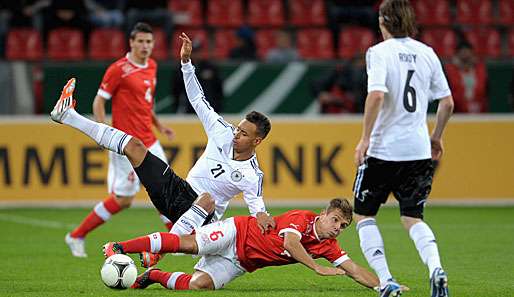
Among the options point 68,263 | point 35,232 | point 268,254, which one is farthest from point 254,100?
point 268,254

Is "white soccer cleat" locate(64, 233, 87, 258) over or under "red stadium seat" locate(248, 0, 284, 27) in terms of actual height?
under

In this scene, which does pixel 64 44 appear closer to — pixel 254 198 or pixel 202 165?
pixel 202 165

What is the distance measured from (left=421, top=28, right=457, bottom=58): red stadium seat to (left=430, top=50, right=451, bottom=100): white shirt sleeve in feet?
42.1

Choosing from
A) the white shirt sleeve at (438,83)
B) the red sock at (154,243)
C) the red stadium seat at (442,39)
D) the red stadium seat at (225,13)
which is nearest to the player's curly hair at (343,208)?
the white shirt sleeve at (438,83)

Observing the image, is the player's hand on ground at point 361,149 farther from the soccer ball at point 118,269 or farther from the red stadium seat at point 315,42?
the red stadium seat at point 315,42

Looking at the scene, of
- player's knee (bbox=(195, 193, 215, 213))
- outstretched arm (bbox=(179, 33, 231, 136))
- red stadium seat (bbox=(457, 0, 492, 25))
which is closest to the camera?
player's knee (bbox=(195, 193, 215, 213))

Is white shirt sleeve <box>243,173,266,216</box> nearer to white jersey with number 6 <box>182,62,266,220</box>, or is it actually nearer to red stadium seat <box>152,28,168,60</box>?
white jersey with number 6 <box>182,62,266,220</box>

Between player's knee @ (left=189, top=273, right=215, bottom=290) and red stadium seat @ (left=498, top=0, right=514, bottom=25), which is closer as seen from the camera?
player's knee @ (left=189, top=273, right=215, bottom=290)

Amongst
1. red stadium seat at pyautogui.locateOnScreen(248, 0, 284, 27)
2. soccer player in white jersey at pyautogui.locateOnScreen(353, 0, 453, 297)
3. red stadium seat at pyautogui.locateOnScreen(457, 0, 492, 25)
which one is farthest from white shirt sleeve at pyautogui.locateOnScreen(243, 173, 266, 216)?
red stadium seat at pyautogui.locateOnScreen(457, 0, 492, 25)

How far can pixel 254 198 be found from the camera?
26.9ft

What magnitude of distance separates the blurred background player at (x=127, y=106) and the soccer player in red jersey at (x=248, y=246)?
2.83 metres

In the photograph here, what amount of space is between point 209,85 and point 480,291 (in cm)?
896

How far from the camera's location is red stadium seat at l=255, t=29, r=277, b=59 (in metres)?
19.9

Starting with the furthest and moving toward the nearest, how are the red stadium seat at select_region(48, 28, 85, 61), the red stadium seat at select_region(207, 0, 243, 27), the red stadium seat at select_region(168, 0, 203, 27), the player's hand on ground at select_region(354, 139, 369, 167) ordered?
the red stadium seat at select_region(207, 0, 243, 27)
the red stadium seat at select_region(168, 0, 203, 27)
the red stadium seat at select_region(48, 28, 85, 61)
the player's hand on ground at select_region(354, 139, 369, 167)
